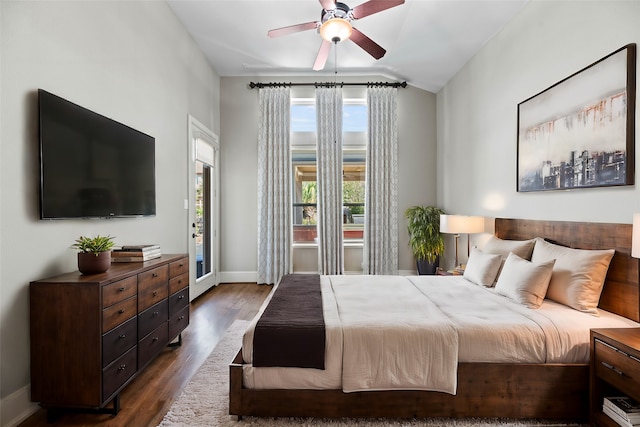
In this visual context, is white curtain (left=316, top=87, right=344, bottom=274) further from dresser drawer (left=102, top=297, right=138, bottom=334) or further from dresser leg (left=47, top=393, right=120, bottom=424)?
dresser leg (left=47, top=393, right=120, bottom=424)

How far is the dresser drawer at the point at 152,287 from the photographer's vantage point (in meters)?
2.26

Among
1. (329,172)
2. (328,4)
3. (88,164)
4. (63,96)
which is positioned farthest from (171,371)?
(329,172)

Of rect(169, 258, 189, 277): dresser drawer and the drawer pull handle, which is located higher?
rect(169, 258, 189, 277): dresser drawer

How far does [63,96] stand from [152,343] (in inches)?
70.9

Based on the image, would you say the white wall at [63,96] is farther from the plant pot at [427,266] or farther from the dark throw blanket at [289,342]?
the plant pot at [427,266]

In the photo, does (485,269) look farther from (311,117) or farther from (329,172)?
(311,117)

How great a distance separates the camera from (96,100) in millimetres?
2453

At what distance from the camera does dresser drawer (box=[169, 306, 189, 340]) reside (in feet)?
9.04

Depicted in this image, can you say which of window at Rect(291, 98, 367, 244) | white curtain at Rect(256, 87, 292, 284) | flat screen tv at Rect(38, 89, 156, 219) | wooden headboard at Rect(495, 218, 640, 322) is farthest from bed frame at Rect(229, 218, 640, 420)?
window at Rect(291, 98, 367, 244)

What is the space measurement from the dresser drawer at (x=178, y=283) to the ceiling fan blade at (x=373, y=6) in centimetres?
274

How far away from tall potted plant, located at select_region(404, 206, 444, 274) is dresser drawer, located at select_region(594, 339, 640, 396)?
311cm

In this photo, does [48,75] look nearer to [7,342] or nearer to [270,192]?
[7,342]

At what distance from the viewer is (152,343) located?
2426 millimetres

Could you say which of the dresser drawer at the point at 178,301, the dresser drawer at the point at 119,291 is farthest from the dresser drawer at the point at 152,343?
the dresser drawer at the point at 119,291
